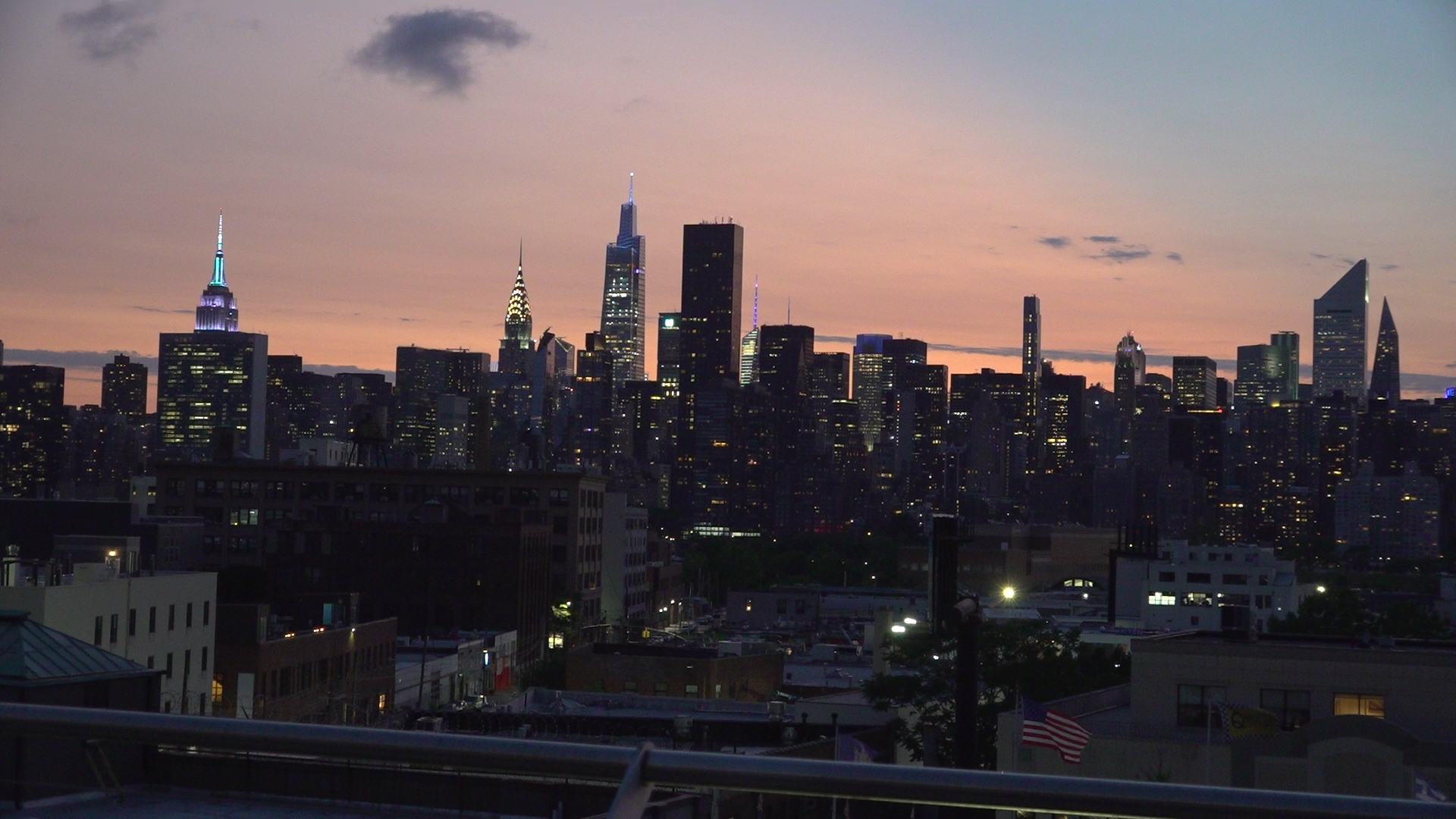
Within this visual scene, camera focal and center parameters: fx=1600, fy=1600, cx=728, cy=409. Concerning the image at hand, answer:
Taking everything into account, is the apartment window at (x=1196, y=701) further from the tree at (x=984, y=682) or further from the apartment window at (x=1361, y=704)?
the tree at (x=984, y=682)

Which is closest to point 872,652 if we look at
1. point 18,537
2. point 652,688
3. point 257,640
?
point 652,688

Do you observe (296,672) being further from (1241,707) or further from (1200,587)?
(1200,587)

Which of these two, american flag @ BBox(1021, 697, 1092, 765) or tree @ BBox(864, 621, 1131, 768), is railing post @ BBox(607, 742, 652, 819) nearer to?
american flag @ BBox(1021, 697, 1092, 765)

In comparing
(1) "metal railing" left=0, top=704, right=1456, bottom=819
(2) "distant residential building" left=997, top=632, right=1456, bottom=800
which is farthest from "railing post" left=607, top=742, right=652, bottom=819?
(2) "distant residential building" left=997, top=632, right=1456, bottom=800

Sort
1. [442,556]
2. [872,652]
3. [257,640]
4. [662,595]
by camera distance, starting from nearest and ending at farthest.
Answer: [257,640] → [872,652] → [442,556] → [662,595]

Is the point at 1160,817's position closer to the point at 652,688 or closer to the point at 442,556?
the point at 652,688
